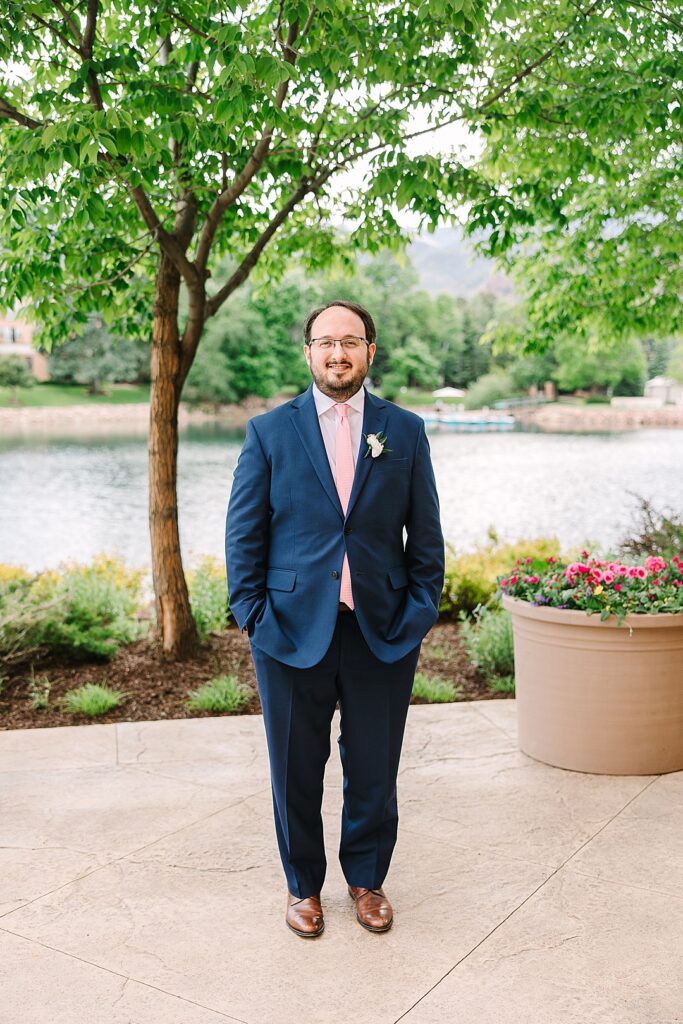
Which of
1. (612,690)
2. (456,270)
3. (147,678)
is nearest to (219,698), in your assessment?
(147,678)

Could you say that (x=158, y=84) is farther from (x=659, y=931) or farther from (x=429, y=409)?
(x=429, y=409)

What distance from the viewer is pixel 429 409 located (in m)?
38.8

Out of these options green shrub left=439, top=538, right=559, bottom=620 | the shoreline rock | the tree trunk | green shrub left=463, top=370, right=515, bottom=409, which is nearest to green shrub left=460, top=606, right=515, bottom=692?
green shrub left=439, top=538, right=559, bottom=620

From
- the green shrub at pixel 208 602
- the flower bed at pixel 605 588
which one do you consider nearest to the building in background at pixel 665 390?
the green shrub at pixel 208 602

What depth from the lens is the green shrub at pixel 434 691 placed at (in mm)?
5840

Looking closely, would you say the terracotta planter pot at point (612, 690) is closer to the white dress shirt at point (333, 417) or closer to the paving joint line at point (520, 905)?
the paving joint line at point (520, 905)

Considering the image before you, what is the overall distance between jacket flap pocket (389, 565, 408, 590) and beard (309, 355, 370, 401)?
1.83 ft

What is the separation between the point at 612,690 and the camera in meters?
4.36

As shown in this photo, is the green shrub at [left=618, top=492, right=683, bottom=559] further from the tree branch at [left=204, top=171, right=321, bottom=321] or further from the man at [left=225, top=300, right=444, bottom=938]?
the man at [left=225, top=300, right=444, bottom=938]

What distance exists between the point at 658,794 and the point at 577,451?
28058 millimetres

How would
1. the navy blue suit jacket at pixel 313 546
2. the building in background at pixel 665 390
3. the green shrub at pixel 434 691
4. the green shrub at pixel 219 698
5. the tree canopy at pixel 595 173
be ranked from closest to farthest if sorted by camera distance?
the navy blue suit jacket at pixel 313 546 → the tree canopy at pixel 595 173 → the green shrub at pixel 219 698 → the green shrub at pixel 434 691 → the building in background at pixel 665 390

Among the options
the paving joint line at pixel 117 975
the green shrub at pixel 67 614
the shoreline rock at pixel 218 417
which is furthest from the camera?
the shoreline rock at pixel 218 417

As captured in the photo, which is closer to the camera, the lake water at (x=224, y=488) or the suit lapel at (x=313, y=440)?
the suit lapel at (x=313, y=440)

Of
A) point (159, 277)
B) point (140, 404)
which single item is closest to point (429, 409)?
point (140, 404)
